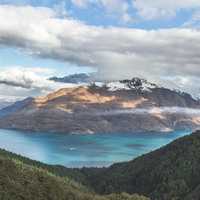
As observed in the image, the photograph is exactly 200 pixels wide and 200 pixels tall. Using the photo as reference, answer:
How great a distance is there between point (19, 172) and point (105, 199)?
120 feet

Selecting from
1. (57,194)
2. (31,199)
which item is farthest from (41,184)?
(31,199)

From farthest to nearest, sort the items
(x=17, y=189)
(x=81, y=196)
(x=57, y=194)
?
(x=81, y=196) → (x=57, y=194) → (x=17, y=189)

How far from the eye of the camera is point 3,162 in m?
174

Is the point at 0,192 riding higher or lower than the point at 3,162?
lower

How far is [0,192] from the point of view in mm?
140875

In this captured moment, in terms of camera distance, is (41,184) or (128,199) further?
(128,199)

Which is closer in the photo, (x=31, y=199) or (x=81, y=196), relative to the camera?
(x=31, y=199)

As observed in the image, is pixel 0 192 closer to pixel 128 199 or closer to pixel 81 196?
pixel 81 196

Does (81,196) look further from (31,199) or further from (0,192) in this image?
(0,192)

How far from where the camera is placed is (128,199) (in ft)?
612

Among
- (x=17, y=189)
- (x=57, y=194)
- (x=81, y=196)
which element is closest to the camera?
(x=17, y=189)

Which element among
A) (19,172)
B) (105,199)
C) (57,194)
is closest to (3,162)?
(19,172)

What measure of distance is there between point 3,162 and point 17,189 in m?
26.1

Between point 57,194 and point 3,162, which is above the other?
point 3,162
